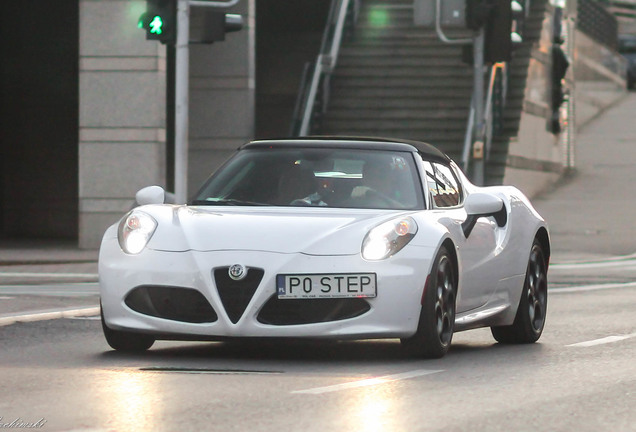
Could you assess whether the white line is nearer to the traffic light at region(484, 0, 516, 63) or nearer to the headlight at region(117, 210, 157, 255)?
the traffic light at region(484, 0, 516, 63)

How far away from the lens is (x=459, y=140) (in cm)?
2998

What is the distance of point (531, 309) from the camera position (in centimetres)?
1133

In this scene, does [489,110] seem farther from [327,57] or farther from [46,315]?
[46,315]

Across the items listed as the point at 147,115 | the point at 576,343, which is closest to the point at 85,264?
the point at 147,115

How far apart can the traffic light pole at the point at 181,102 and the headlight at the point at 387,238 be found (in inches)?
468

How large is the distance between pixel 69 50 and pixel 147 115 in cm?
653

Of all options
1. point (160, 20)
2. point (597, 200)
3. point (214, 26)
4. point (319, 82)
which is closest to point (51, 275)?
point (160, 20)

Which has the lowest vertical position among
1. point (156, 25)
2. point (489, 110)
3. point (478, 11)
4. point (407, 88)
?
point (489, 110)

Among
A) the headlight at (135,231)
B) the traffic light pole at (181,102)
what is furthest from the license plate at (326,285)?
the traffic light pole at (181,102)

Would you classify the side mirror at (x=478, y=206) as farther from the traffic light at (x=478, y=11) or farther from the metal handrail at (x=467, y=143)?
the metal handrail at (x=467, y=143)

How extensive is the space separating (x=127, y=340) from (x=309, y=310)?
1292 mm

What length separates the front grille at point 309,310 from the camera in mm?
9125

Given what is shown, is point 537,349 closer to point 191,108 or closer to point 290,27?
point 191,108

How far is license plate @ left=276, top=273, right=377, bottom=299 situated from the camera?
9086 millimetres
